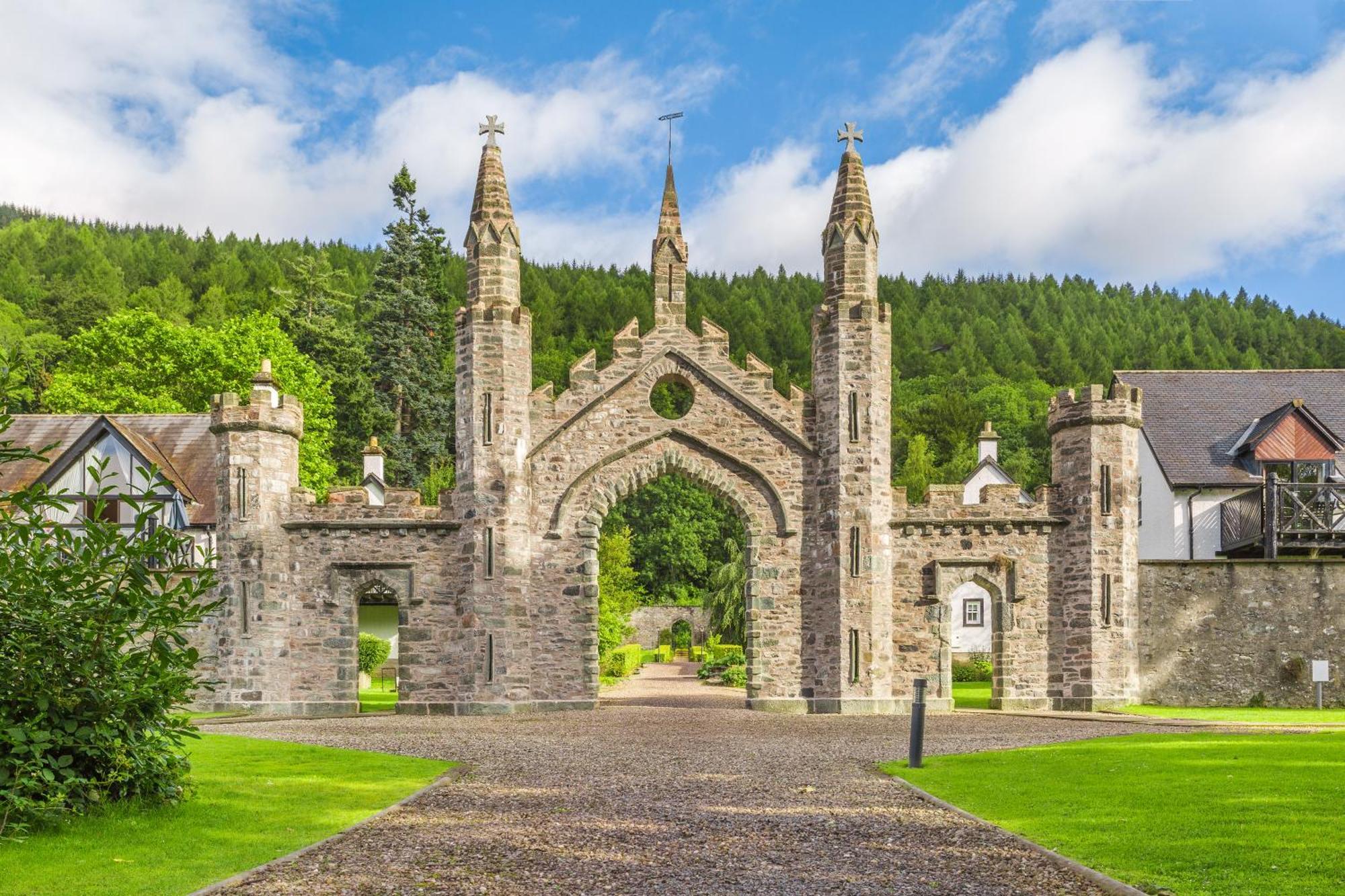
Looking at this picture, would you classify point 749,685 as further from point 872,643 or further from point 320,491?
point 320,491

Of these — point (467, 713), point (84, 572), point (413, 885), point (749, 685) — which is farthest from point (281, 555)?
point (413, 885)

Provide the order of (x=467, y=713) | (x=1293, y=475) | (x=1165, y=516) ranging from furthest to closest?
(x=1165, y=516) < (x=1293, y=475) < (x=467, y=713)

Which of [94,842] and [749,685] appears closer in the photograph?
[94,842]

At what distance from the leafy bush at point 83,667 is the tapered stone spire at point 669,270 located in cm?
1779

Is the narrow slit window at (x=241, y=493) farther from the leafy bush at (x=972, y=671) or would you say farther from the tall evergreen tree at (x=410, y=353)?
the tall evergreen tree at (x=410, y=353)

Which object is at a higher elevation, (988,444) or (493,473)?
(988,444)

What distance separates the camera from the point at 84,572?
1141 centimetres

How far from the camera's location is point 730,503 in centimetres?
2845

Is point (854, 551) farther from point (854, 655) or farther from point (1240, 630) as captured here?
point (1240, 630)

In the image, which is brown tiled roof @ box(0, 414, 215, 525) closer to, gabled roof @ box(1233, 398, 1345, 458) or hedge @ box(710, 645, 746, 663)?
hedge @ box(710, 645, 746, 663)

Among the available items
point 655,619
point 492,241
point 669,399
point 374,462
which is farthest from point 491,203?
point 669,399

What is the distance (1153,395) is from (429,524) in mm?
23711

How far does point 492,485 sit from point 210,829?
16.5 metres

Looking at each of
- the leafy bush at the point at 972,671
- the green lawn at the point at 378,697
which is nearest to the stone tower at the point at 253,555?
the green lawn at the point at 378,697
